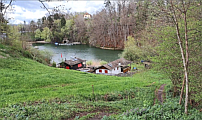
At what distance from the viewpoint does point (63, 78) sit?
51.4ft

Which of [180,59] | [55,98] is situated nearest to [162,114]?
[180,59]

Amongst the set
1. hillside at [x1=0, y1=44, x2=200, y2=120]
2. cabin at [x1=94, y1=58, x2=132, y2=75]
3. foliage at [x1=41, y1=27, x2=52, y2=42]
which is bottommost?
cabin at [x1=94, y1=58, x2=132, y2=75]

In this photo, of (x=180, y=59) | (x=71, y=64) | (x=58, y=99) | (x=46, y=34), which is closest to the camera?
(x=180, y=59)

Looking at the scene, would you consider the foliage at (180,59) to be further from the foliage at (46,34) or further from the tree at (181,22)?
the foliage at (46,34)

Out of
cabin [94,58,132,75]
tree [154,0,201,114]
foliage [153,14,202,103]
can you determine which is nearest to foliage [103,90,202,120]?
tree [154,0,201,114]

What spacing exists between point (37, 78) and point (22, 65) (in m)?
4.76

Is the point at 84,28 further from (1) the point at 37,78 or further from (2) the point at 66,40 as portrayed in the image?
(1) the point at 37,78

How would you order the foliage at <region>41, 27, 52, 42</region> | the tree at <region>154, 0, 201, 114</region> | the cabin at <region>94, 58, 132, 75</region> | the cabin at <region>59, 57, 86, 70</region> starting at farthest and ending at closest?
the foliage at <region>41, 27, 52, 42</region>, the cabin at <region>59, 57, 86, 70</region>, the cabin at <region>94, 58, 132, 75</region>, the tree at <region>154, 0, 201, 114</region>

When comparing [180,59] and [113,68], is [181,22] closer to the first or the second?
[180,59]

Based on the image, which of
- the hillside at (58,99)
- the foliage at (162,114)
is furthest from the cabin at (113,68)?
the foliage at (162,114)

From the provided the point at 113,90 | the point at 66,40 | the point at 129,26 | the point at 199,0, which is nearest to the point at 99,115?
the point at 113,90

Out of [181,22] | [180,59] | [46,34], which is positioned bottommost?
[180,59]

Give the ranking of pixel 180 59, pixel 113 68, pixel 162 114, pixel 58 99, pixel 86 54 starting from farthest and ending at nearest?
pixel 86 54, pixel 113 68, pixel 58 99, pixel 180 59, pixel 162 114

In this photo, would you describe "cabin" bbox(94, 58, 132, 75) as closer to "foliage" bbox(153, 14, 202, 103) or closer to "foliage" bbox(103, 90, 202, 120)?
"foliage" bbox(153, 14, 202, 103)
